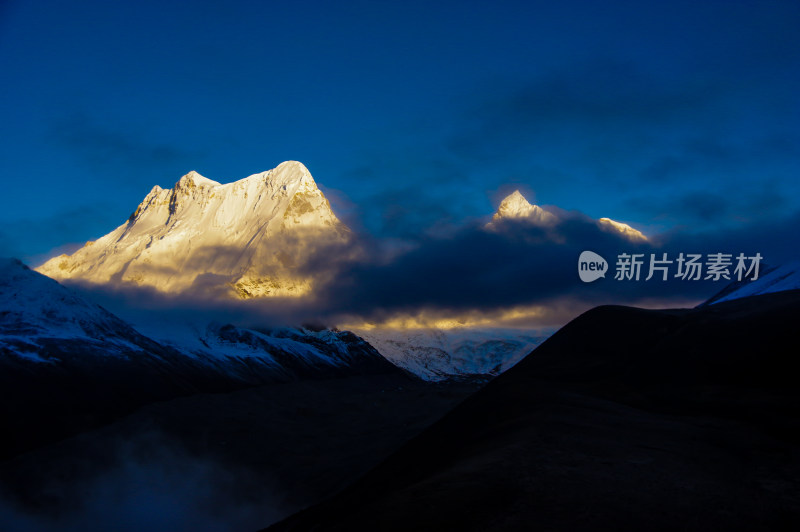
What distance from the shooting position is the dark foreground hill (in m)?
16.3

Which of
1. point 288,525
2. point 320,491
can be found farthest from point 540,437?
point 320,491

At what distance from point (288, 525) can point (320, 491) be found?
37841 mm

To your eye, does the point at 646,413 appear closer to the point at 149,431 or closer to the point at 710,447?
the point at 710,447

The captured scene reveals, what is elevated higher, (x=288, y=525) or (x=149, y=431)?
(x=288, y=525)

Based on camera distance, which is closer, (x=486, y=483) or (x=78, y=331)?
(x=486, y=483)

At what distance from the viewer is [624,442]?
77.9 ft

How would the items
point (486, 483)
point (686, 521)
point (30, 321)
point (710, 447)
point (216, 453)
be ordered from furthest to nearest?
point (30, 321) → point (216, 453) → point (710, 447) → point (486, 483) → point (686, 521)

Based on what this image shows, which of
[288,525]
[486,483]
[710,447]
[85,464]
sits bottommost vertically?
[85,464]

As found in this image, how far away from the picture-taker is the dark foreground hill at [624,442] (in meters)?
16.3

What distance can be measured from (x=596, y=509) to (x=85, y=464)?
81.8 m

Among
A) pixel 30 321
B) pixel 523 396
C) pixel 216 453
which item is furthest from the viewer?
pixel 30 321

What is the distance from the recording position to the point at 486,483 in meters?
18.5

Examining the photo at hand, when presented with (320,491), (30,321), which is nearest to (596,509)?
(320,491)

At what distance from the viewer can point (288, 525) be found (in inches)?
1248
